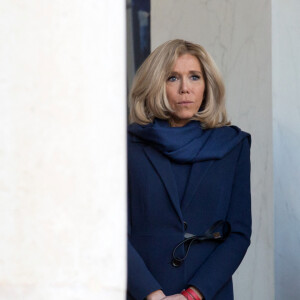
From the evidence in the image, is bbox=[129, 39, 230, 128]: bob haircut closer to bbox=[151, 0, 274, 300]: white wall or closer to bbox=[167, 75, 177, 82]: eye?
bbox=[167, 75, 177, 82]: eye

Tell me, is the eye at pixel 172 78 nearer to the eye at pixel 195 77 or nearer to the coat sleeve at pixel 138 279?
the eye at pixel 195 77

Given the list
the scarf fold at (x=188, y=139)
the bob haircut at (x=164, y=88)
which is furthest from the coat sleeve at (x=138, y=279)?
the bob haircut at (x=164, y=88)

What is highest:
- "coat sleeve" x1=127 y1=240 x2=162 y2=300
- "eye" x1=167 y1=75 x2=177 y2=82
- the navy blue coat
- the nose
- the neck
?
"eye" x1=167 y1=75 x2=177 y2=82

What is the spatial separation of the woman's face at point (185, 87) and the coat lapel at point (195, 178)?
0.28 meters

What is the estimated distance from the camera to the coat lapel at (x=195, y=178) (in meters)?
4.91

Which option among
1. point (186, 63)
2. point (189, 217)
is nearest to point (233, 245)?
point (189, 217)

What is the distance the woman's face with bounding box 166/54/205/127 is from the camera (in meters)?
5.09

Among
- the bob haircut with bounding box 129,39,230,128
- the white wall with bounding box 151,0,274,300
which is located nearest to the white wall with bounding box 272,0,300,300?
the white wall with bounding box 151,0,274,300

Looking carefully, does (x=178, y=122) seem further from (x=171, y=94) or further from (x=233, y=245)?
(x=233, y=245)

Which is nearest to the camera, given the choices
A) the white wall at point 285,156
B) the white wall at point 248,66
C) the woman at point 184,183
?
the woman at point 184,183

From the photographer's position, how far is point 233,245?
4902mm

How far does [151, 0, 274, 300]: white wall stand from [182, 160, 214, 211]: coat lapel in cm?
247
